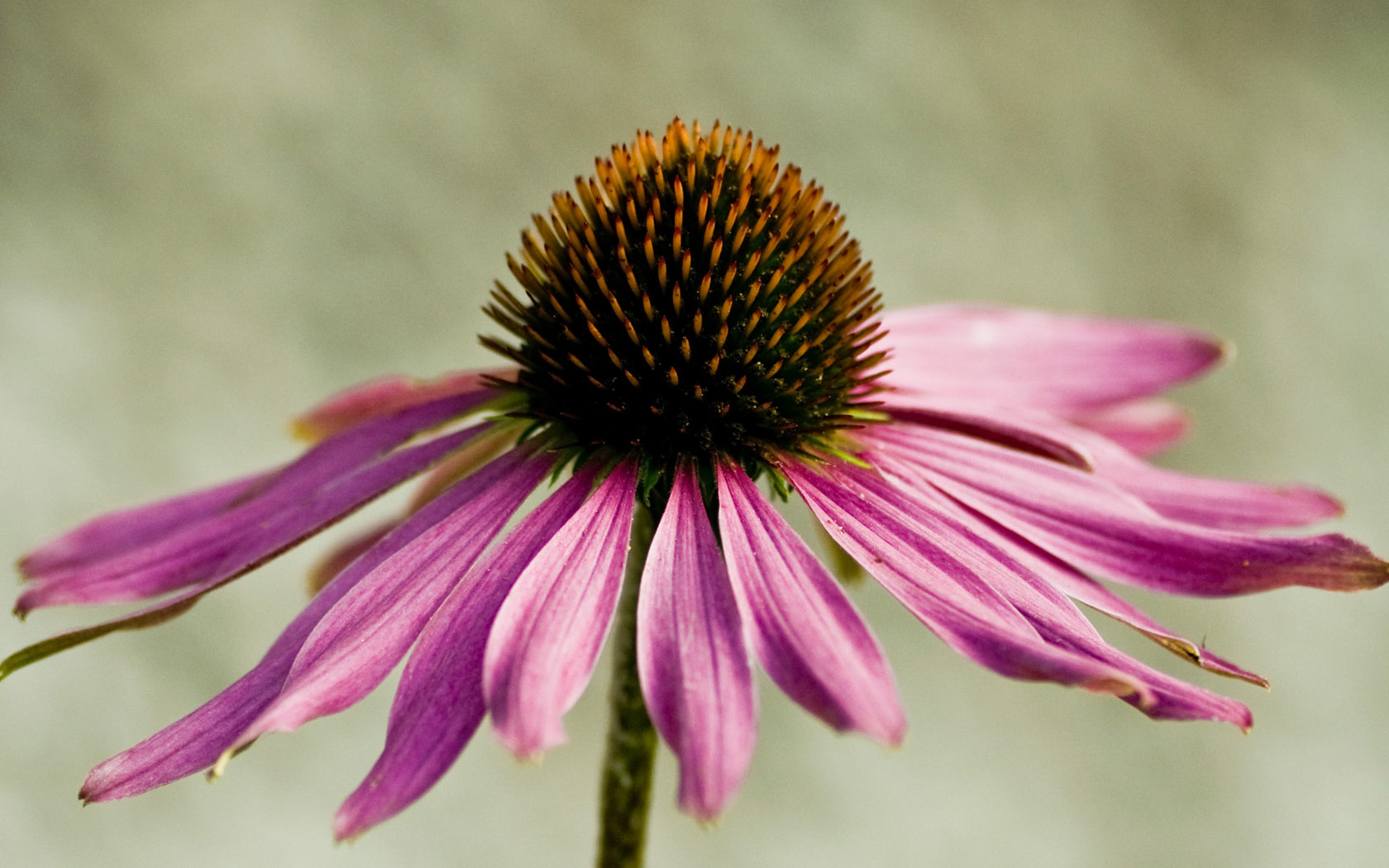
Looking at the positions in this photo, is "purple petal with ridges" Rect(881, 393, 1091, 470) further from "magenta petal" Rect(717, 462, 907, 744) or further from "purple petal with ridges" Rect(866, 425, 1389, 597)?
"magenta petal" Rect(717, 462, 907, 744)

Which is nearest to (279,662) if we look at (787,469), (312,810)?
(787,469)

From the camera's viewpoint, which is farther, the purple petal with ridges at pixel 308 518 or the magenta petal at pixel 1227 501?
the magenta petal at pixel 1227 501

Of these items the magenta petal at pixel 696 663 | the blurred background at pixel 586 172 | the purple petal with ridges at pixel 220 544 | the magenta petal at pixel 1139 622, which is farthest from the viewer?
the blurred background at pixel 586 172

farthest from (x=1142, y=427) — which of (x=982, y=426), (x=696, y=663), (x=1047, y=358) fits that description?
(x=696, y=663)

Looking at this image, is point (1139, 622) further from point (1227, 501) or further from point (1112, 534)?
point (1227, 501)

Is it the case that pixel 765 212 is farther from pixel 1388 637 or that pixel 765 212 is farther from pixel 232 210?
pixel 1388 637

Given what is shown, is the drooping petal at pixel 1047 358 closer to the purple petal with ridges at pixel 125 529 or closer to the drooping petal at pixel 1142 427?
the drooping petal at pixel 1142 427

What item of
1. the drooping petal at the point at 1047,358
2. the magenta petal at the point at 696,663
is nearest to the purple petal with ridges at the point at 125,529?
the magenta petal at the point at 696,663
